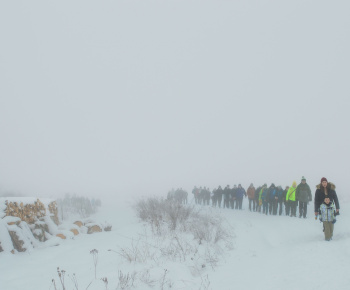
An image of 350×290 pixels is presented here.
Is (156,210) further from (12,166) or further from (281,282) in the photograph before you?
(12,166)

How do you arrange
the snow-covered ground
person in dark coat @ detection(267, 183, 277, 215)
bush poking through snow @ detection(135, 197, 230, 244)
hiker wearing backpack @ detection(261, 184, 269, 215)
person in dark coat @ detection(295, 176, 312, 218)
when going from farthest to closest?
hiker wearing backpack @ detection(261, 184, 269, 215) < person in dark coat @ detection(267, 183, 277, 215) < person in dark coat @ detection(295, 176, 312, 218) < bush poking through snow @ detection(135, 197, 230, 244) < the snow-covered ground

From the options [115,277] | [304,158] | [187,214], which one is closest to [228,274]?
[115,277]

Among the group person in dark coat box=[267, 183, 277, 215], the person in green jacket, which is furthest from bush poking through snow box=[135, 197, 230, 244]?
person in dark coat box=[267, 183, 277, 215]

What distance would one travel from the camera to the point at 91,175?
412ft

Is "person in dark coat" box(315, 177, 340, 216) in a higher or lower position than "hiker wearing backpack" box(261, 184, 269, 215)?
higher

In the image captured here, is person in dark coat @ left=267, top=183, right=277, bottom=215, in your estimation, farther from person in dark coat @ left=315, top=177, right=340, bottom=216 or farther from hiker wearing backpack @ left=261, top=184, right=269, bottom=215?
person in dark coat @ left=315, top=177, right=340, bottom=216

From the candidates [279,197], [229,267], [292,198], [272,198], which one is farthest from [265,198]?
[229,267]

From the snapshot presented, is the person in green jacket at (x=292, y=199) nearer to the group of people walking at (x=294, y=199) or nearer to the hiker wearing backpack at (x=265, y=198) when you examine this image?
the group of people walking at (x=294, y=199)

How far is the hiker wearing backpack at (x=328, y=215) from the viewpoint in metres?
8.27

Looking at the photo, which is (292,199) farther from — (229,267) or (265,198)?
(229,267)

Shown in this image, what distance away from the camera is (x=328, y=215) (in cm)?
827

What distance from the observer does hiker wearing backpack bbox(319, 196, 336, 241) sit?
8.27 m

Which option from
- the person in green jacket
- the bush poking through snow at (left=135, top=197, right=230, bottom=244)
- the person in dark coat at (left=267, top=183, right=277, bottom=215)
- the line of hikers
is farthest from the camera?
the person in dark coat at (left=267, top=183, right=277, bottom=215)

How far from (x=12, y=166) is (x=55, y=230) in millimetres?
115517
